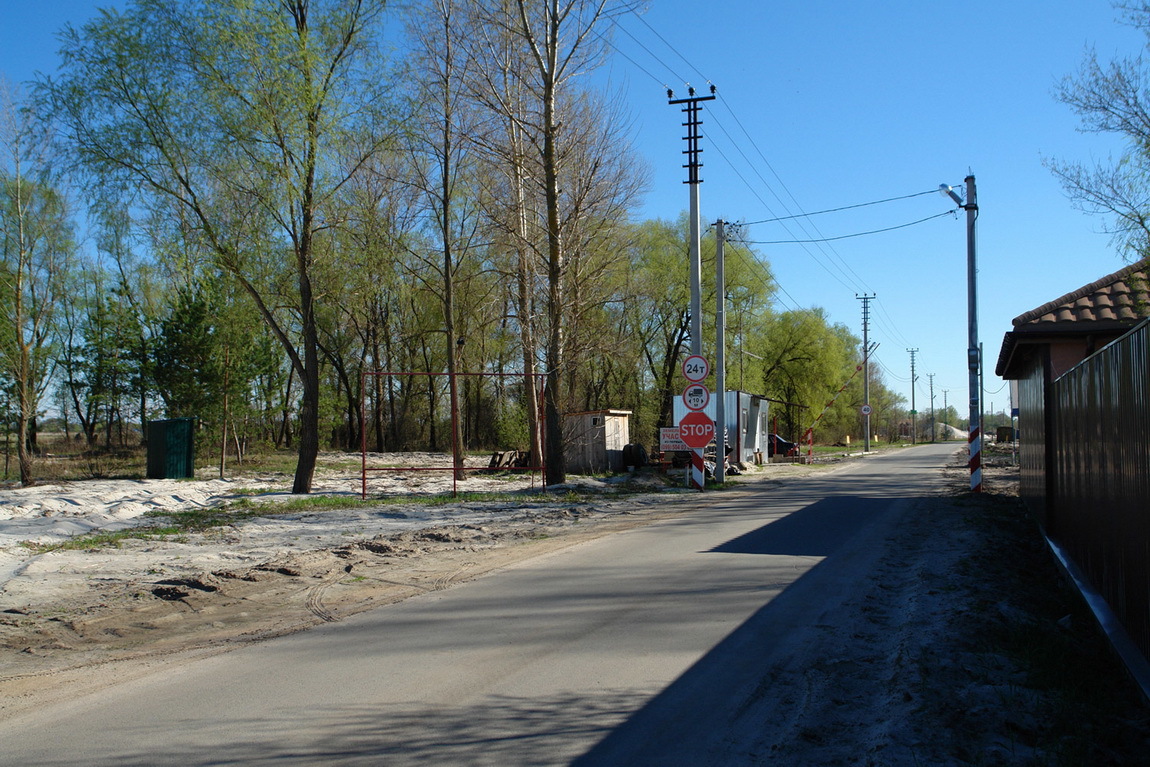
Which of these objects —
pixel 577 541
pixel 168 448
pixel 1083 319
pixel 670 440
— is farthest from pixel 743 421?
pixel 577 541

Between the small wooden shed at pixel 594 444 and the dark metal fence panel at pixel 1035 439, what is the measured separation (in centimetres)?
1506

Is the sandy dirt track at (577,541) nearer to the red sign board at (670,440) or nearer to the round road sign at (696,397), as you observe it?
the round road sign at (696,397)

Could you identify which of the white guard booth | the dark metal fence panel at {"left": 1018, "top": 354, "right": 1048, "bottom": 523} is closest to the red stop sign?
the dark metal fence panel at {"left": 1018, "top": 354, "right": 1048, "bottom": 523}

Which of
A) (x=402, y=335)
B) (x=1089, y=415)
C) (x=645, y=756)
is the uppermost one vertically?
(x=402, y=335)

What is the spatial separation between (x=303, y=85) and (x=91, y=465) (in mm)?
17777

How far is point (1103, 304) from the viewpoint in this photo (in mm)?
12914

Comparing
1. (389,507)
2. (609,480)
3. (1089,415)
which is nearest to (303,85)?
(389,507)

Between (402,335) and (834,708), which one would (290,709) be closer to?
(834,708)

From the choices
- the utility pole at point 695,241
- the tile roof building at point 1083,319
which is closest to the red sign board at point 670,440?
the utility pole at point 695,241

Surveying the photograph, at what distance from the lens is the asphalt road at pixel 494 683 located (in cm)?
428

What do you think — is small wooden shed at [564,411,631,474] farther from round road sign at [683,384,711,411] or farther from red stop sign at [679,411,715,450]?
round road sign at [683,384,711,411]

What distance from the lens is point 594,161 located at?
867 inches

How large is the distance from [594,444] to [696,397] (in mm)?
9088

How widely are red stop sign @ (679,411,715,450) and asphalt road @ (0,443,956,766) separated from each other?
1157 centimetres
